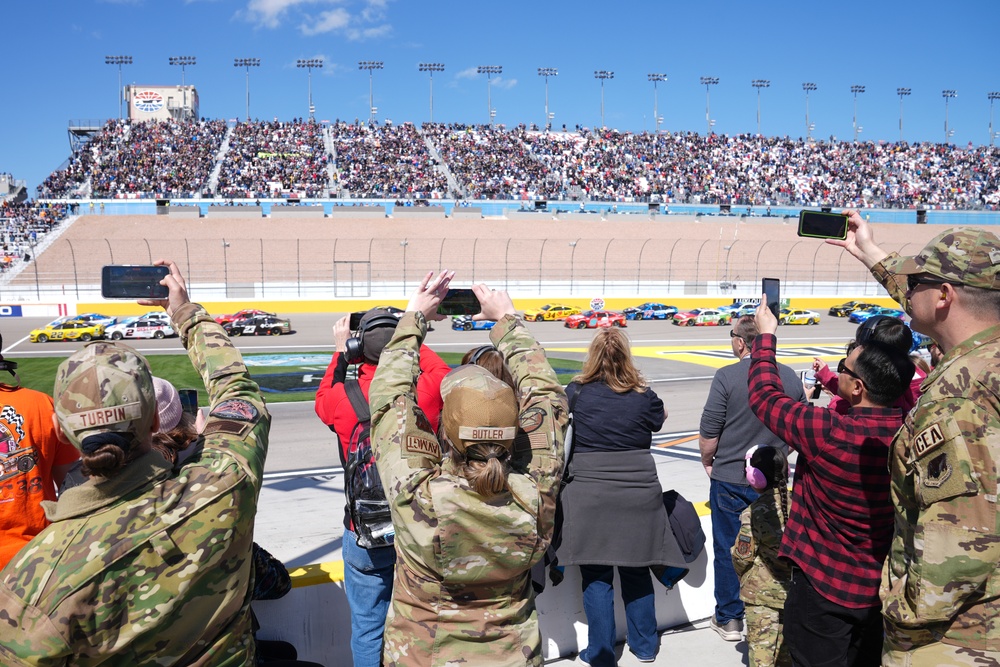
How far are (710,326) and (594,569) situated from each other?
29.9m

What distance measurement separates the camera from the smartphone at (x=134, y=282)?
7.80 ft

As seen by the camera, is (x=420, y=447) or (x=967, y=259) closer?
(x=967, y=259)

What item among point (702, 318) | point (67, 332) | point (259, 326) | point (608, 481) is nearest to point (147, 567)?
point (608, 481)

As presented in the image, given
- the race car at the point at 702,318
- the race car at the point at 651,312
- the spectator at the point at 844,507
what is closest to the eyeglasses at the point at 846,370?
the spectator at the point at 844,507

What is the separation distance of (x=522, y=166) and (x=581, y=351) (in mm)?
40888

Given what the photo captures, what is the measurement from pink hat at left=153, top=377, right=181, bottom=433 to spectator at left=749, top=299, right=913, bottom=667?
2.22 m

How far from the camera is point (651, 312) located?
34.8 m

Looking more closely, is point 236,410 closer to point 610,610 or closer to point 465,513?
point 465,513

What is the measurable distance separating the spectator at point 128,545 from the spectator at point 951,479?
1.86 metres

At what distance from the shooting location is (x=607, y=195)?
58.7 meters

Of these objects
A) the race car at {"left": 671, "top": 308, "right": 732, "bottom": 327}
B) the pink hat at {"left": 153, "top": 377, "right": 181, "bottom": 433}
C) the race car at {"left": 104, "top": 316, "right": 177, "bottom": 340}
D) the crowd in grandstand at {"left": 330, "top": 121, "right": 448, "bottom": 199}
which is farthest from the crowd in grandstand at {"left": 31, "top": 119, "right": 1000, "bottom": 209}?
the pink hat at {"left": 153, "top": 377, "right": 181, "bottom": 433}

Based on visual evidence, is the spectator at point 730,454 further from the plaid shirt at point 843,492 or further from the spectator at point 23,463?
the spectator at point 23,463

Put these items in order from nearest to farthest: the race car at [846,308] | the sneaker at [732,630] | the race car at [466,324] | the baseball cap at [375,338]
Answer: the baseball cap at [375,338] < the sneaker at [732,630] < the race car at [466,324] < the race car at [846,308]

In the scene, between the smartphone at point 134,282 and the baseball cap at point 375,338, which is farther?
the baseball cap at point 375,338
